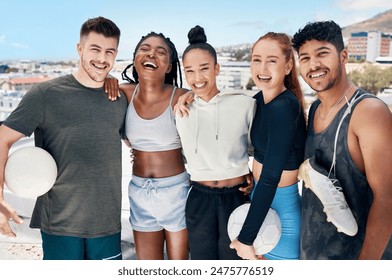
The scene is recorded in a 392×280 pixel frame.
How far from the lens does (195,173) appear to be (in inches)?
64.6

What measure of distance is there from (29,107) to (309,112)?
112 centimetres

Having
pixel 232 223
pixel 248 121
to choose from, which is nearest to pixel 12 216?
pixel 232 223

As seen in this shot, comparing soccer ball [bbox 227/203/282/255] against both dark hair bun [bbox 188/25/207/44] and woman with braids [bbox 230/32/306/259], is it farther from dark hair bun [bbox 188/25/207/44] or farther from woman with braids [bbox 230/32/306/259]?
dark hair bun [bbox 188/25/207/44]

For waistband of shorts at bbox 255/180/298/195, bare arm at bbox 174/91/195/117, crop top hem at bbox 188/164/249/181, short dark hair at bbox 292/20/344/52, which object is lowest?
waistband of shorts at bbox 255/180/298/195

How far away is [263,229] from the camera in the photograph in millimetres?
1488

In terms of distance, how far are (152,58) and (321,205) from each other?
0.92 meters

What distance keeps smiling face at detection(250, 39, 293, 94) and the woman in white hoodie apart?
115 mm

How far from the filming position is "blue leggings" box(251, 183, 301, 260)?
5.05ft

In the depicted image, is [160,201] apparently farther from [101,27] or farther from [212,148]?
[101,27]

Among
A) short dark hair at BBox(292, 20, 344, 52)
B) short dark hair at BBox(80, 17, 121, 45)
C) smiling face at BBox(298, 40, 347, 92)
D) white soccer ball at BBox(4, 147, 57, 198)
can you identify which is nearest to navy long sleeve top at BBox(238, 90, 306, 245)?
smiling face at BBox(298, 40, 347, 92)

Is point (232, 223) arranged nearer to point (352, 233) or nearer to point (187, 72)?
point (352, 233)

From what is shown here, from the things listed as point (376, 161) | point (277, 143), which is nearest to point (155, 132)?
point (277, 143)

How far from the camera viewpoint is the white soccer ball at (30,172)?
158 centimetres

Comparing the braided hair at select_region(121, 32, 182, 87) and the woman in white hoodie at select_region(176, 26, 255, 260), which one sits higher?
the braided hair at select_region(121, 32, 182, 87)
